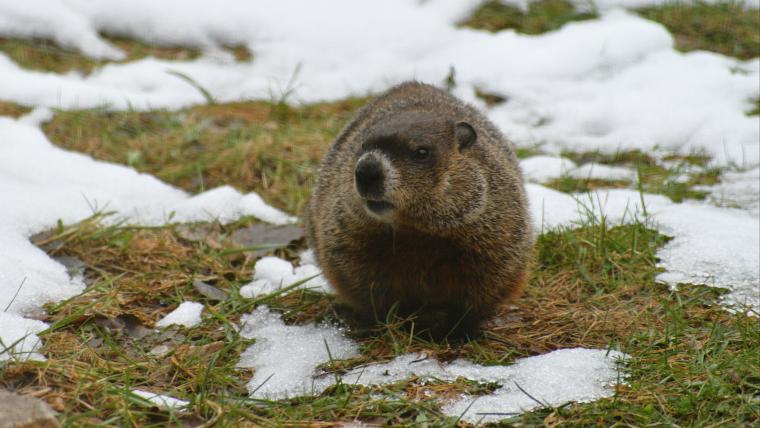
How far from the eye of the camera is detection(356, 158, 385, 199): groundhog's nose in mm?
3676

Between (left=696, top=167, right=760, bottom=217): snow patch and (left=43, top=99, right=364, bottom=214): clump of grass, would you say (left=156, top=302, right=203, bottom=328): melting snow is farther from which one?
(left=696, top=167, right=760, bottom=217): snow patch

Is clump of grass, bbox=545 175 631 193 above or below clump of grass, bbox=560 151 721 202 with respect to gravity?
below

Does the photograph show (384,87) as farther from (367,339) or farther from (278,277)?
(367,339)

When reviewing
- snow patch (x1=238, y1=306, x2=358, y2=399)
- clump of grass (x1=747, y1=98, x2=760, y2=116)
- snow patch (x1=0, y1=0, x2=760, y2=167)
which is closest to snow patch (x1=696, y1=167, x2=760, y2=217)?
snow patch (x1=0, y1=0, x2=760, y2=167)

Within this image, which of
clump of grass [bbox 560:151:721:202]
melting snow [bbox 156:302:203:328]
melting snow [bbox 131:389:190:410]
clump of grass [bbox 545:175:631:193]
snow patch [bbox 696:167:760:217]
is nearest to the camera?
melting snow [bbox 131:389:190:410]

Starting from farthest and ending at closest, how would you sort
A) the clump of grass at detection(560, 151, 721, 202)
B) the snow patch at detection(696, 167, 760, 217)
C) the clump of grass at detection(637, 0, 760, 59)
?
the clump of grass at detection(637, 0, 760, 59)
the clump of grass at detection(560, 151, 721, 202)
the snow patch at detection(696, 167, 760, 217)

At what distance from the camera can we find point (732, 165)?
6.62m

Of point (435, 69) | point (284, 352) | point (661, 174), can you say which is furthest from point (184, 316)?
point (435, 69)

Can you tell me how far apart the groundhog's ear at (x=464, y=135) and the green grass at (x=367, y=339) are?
40.6 inches

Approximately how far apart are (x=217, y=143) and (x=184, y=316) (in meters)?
3.03

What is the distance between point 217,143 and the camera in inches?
285

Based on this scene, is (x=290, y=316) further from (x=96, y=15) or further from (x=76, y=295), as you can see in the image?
(x=96, y=15)

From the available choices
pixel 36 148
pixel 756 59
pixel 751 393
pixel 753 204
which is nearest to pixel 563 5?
pixel 756 59

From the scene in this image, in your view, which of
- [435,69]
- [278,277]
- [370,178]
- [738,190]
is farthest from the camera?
[435,69]
